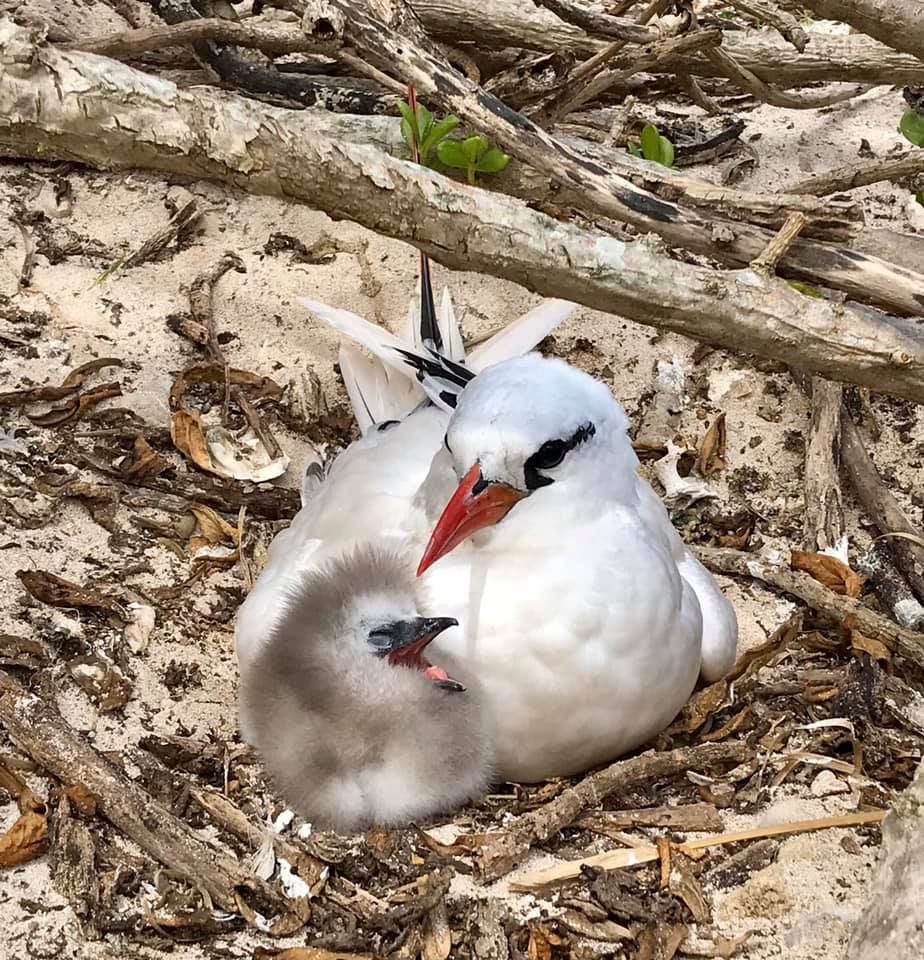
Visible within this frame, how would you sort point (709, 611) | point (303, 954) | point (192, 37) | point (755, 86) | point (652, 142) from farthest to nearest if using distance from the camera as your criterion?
1. point (755, 86)
2. point (192, 37)
3. point (652, 142)
4. point (709, 611)
5. point (303, 954)

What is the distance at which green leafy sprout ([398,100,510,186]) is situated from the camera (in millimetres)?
3666

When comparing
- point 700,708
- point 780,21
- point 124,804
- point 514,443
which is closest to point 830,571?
point 700,708

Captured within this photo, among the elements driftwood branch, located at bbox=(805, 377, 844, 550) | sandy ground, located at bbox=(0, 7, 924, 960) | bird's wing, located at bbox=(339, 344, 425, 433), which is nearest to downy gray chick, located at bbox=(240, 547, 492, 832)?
sandy ground, located at bbox=(0, 7, 924, 960)

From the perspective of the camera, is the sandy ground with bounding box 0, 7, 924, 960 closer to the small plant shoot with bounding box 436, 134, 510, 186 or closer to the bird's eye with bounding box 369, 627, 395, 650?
the bird's eye with bounding box 369, 627, 395, 650

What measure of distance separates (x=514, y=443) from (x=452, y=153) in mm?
1278

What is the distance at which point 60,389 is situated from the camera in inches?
152

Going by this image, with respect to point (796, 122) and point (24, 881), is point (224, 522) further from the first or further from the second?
point (796, 122)

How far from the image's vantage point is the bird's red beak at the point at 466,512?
2.75 m

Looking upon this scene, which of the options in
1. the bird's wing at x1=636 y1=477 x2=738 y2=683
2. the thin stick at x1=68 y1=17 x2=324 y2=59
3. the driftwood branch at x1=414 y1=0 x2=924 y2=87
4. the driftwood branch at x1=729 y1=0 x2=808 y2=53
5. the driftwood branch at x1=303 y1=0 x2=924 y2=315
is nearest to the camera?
the bird's wing at x1=636 y1=477 x2=738 y2=683

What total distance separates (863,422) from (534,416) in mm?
1815

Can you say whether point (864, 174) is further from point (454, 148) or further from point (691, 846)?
point (691, 846)

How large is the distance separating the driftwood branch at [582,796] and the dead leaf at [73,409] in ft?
6.05

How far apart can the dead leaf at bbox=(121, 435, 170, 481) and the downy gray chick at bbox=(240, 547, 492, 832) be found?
937 millimetres

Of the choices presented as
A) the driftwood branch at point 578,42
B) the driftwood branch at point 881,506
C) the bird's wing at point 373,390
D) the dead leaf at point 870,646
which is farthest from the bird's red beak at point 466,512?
the driftwood branch at point 578,42
